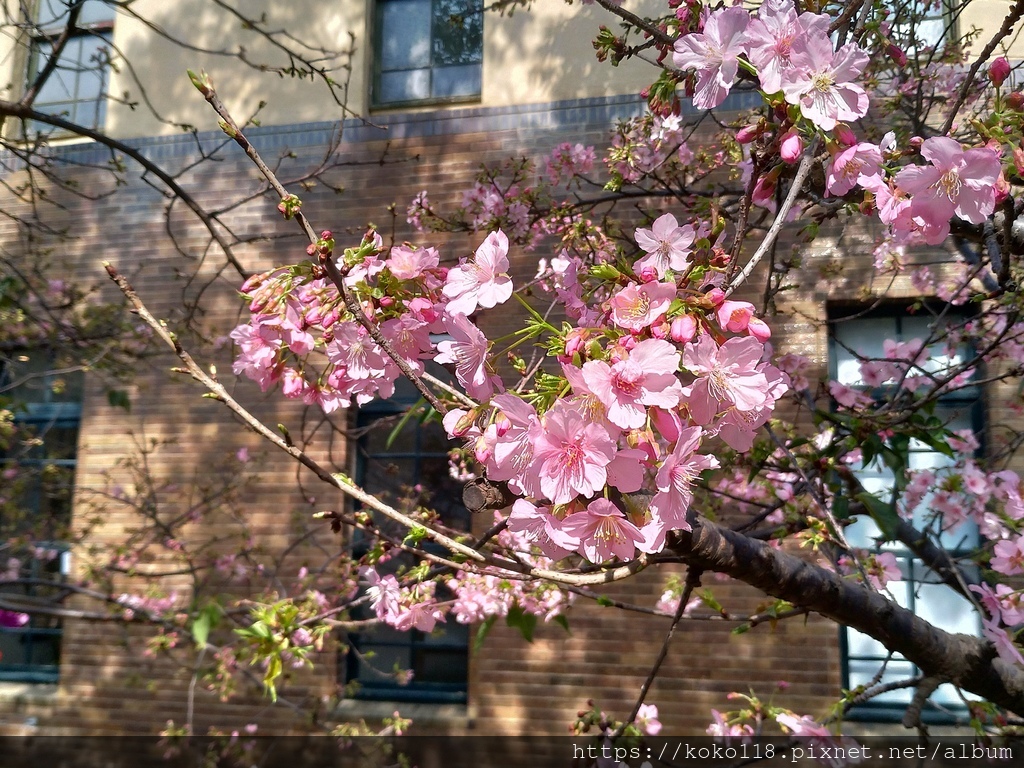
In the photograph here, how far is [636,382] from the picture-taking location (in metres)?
0.90

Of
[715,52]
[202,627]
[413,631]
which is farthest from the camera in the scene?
[413,631]

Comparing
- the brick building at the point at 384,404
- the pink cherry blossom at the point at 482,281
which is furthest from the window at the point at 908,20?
the pink cherry blossom at the point at 482,281

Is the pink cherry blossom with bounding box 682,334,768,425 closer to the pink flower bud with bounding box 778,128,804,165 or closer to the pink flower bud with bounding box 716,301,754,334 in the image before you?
the pink flower bud with bounding box 716,301,754,334

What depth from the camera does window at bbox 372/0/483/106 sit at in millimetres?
5453

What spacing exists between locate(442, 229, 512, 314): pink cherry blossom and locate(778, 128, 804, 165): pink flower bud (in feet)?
1.53

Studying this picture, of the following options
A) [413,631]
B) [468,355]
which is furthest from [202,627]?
[468,355]

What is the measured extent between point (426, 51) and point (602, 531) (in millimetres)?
5401

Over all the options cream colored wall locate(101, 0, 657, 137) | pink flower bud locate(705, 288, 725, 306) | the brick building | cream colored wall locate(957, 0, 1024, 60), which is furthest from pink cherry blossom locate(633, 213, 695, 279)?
cream colored wall locate(101, 0, 657, 137)

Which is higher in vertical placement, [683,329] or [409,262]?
[409,262]

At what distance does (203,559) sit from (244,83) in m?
3.59

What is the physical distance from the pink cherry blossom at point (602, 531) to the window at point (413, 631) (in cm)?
380

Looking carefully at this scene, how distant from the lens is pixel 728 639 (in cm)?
432

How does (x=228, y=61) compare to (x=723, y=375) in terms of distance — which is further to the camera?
(x=228, y=61)

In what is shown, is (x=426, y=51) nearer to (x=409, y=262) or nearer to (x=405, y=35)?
(x=405, y=35)
